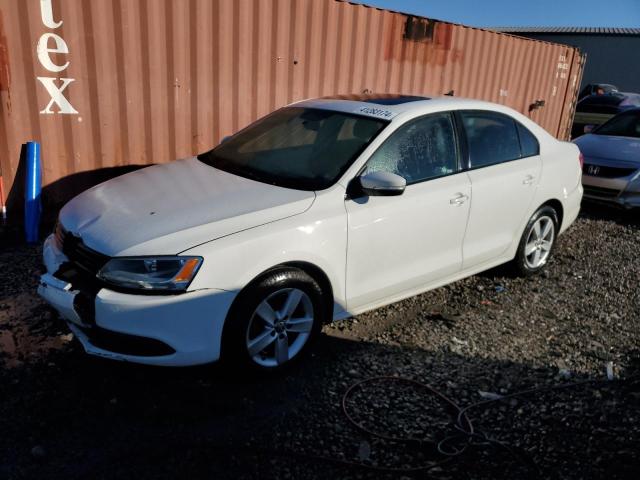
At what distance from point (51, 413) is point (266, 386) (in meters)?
1.13

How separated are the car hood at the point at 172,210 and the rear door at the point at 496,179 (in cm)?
152

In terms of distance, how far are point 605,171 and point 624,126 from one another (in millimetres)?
1346

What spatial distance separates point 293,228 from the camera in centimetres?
318

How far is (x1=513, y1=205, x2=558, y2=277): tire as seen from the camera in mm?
4879

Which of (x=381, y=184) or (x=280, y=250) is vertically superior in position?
(x=381, y=184)

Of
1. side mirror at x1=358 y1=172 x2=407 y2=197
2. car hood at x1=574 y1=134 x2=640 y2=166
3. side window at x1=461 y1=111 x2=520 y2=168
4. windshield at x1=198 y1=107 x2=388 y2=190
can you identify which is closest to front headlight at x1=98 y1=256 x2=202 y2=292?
windshield at x1=198 y1=107 x2=388 y2=190

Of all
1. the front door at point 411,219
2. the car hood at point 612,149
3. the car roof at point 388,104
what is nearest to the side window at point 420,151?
the front door at point 411,219

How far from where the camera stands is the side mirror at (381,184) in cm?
341

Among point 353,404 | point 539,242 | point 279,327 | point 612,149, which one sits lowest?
point 353,404

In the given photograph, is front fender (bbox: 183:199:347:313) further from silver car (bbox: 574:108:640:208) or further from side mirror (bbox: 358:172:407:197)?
silver car (bbox: 574:108:640:208)

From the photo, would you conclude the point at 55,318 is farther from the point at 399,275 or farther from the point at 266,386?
the point at 399,275

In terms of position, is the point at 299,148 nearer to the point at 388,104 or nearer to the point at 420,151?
the point at 388,104

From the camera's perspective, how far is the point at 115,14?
5.62m

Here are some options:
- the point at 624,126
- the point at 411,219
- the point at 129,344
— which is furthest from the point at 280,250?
the point at 624,126
